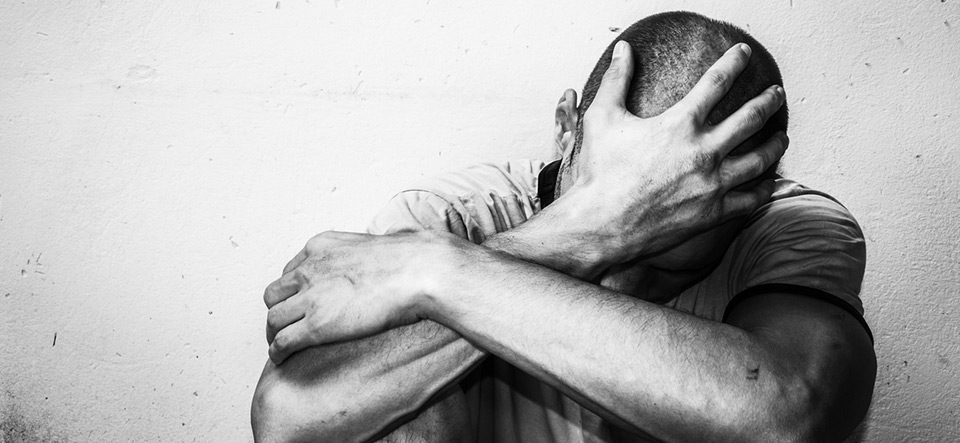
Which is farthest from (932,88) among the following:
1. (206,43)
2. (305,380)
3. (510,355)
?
(206,43)

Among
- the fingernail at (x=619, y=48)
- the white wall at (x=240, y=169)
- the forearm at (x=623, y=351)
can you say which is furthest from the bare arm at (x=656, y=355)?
the white wall at (x=240, y=169)

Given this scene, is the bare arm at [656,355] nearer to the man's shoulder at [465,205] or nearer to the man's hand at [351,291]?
the man's hand at [351,291]

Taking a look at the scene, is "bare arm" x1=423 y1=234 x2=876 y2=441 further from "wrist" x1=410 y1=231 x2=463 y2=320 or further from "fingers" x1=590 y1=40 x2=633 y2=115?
"fingers" x1=590 y1=40 x2=633 y2=115

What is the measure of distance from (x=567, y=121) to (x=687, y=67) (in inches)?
10.0

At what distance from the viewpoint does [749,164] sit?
1.19 metres

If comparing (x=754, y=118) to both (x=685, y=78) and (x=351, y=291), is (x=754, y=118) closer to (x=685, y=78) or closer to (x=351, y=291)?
(x=685, y=78)

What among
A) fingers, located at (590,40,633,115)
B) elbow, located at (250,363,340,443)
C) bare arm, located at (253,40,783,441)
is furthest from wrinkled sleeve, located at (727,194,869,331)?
elbow, located at (250,363,340,443)

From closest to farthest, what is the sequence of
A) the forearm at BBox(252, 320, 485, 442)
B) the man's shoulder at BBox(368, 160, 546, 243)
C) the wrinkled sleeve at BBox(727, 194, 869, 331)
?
→ the forearm at BBox(252, 320, 485, 442) < the wrinkled sleeve at BBox(727, 194, 869, 331) < the man's shoulder at BBox(368, 160, 546, 243)

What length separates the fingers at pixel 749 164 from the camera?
1.17m

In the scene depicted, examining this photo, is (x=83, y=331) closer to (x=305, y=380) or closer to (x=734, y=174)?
(x=305, y=380)

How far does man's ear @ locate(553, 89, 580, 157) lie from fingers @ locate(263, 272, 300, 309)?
518mm

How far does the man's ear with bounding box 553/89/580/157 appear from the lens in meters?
1.36

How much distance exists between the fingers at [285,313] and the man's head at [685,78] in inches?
19.2

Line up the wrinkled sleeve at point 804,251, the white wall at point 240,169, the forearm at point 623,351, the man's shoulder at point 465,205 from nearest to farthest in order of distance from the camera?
the forearm at point 623,351, the wrinkled sleeve at point 804,251, the man's shoulder at point 465,205, the white wall at point 240,169
